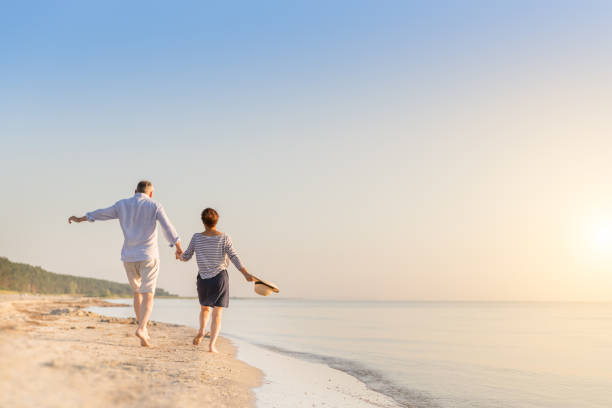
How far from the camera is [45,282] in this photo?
128 m

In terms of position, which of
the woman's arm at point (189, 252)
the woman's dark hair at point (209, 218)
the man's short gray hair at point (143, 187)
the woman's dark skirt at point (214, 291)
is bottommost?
the woman's dark skirt at point (214, 291)

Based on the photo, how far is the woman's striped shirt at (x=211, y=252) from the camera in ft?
25.7

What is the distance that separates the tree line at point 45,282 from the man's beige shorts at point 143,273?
389 feet

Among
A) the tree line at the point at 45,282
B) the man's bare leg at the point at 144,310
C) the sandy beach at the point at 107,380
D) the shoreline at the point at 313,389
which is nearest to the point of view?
the sandy beach at the point at 107,380

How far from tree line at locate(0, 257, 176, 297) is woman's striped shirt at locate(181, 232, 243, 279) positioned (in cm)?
11853

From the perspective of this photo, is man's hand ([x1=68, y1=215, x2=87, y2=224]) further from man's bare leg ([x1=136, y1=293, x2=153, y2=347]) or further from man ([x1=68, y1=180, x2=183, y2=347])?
man's bare leg ([x1=136, y1=293, x2=153, y2=347])

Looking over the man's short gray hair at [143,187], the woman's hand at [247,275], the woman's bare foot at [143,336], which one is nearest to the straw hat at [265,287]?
the woman's hand at [247,275]

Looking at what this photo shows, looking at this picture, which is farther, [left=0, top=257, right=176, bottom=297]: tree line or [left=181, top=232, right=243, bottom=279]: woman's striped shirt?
[left=0, top=257, right=176, bottom=297]: tree line

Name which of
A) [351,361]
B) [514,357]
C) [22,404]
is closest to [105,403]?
[22,404]

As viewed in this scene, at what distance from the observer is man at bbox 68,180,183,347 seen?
23.6ft

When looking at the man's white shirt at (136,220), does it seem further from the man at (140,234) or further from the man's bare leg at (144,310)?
the man's bare leg at (144,310)

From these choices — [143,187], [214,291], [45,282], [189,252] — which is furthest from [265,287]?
[45,282]

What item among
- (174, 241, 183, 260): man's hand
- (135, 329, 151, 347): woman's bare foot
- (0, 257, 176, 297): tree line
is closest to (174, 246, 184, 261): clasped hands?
(174, 241, 183, 260): man's hand

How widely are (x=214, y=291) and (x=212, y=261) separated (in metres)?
0.53
